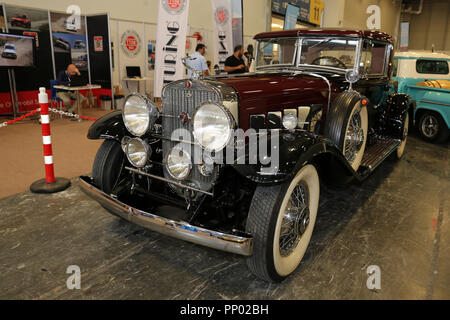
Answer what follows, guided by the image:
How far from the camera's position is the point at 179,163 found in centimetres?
225

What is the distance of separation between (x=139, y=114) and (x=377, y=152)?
9.02 ft

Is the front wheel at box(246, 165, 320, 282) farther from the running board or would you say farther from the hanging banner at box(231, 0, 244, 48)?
the hanging banner at box(231, 0, 244, 48)

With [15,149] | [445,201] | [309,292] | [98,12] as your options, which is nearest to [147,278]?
[309,292]

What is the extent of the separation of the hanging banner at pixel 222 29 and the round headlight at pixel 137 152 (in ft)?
19.6

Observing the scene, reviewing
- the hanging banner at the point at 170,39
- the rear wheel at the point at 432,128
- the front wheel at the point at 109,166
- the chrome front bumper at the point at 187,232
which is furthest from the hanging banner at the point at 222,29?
the chrome front bumper at the point at 187,232

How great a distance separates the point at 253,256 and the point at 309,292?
0.46 metres

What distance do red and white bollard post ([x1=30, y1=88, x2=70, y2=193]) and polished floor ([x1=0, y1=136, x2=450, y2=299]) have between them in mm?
125

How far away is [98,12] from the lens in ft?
29.3

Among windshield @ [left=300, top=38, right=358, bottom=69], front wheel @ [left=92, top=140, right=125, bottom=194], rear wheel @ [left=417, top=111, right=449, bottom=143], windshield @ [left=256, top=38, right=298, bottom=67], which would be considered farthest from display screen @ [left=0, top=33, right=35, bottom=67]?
rear wheel @ [left=417, top=111, right=449, bottom=143]

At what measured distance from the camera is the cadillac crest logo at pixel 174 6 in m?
5.60

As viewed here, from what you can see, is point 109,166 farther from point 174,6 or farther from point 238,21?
point 238,21

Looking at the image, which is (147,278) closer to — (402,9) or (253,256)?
(253,256)

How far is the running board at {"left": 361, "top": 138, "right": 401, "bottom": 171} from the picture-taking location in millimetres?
3379

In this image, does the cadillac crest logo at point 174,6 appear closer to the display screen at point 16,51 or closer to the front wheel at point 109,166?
the display screen at point 16,51
